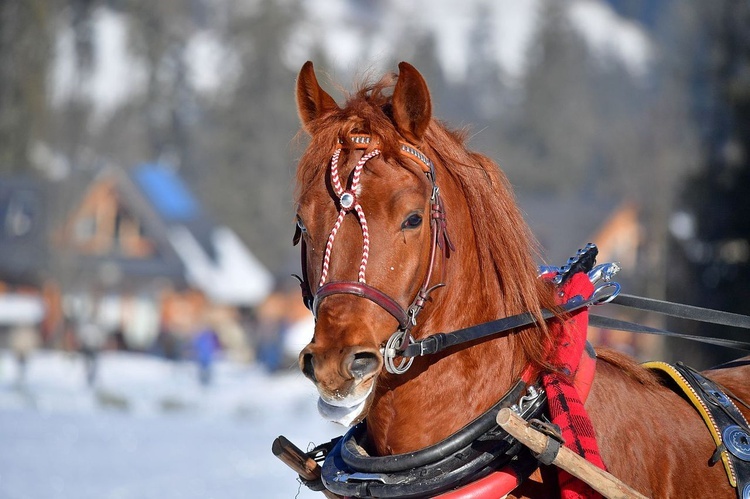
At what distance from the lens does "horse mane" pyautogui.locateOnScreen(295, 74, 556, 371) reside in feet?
10.3

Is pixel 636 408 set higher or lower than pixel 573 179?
lower

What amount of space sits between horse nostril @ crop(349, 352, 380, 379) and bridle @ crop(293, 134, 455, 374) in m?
0.15

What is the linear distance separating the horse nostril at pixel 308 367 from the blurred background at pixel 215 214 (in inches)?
17.4

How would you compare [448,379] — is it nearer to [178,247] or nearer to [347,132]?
[347,132]

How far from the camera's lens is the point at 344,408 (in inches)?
107

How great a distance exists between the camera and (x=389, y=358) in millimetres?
2855

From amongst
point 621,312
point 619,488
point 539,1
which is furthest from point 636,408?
point 539,1

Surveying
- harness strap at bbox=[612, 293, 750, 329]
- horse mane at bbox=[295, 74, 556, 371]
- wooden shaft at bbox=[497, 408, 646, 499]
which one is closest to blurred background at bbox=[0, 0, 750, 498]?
horse mane at bbox=[295, 74, 556, 371]

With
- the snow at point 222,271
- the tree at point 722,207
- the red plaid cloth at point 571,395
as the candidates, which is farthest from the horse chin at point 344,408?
the snow at point 222,271

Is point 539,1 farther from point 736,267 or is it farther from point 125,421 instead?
point 125,421

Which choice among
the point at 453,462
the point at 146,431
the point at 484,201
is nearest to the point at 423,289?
the point at 484,201

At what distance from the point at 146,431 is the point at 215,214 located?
37175mm

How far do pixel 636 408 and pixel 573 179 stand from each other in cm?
5951

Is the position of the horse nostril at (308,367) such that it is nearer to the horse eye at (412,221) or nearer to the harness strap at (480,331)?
the harness strap at (480,331)
